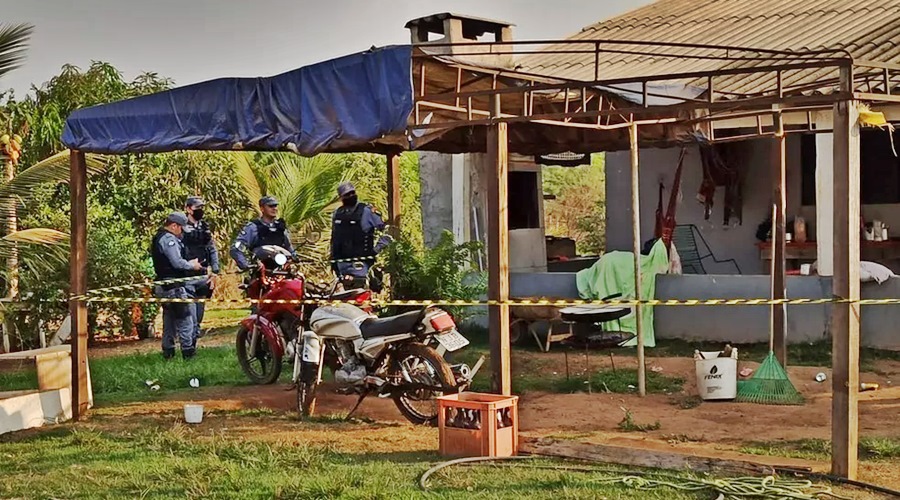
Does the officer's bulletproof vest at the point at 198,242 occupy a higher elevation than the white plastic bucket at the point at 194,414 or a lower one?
higher

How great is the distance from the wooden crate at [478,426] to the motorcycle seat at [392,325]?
1.11 m

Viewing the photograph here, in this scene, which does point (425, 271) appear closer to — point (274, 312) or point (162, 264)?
point (274, 312)

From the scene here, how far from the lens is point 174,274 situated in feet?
40.2

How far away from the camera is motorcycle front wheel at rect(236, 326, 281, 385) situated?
10.2 metres

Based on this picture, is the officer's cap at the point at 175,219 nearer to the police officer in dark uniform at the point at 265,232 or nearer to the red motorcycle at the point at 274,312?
the police officer in dark uniform at the point at 265,232

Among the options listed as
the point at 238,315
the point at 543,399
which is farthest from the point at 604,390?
the point at 238,315

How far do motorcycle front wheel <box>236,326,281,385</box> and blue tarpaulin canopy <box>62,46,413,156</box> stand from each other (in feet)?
7.10

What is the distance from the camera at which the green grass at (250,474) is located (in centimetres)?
604

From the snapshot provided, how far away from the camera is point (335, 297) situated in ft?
29.8

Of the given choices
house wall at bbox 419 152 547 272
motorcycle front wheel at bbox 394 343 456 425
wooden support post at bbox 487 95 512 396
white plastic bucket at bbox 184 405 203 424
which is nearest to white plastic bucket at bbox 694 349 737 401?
motorcycle front wheel at bbox 394 343 456 425

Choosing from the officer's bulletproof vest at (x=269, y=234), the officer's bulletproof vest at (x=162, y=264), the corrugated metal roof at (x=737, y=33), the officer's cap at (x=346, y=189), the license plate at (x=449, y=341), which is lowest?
the license plate at (x=449, y=341)

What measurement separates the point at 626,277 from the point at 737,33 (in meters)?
4.02

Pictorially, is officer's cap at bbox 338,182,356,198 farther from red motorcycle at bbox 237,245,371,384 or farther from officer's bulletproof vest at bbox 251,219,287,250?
red motorcycle at bbox 237,245,371,384

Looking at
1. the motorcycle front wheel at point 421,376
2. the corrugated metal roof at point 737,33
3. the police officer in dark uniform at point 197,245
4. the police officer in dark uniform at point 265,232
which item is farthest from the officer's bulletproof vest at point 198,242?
the motorcycle front wheel at point 421,376
